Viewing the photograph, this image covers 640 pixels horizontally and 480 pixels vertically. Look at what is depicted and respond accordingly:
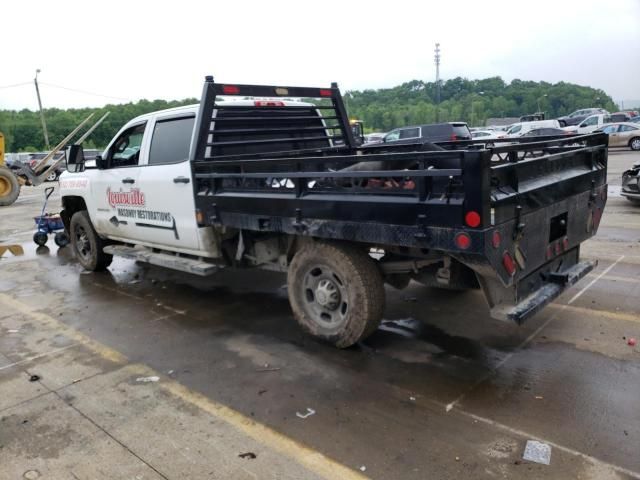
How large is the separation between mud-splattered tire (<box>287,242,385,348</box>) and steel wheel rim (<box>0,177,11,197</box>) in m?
17.0

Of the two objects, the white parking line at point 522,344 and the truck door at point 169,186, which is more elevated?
the truck door at point 169,186

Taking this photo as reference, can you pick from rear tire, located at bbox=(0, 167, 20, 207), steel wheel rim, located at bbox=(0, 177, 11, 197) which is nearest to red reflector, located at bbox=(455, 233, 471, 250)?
rear tire, located at bbox=(0, 167, 20, 207)

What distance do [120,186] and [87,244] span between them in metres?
1.77

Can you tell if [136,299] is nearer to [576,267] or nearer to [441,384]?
[441,384]

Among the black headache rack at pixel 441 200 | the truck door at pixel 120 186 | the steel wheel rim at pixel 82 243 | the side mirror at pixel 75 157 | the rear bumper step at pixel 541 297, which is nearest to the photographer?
the black headache rack at pixel 441 200

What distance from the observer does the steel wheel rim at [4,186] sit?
1806 centimetres

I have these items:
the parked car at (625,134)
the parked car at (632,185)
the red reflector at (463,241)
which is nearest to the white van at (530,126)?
the parked car at (625,134)

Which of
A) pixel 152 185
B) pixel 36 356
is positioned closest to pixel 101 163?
pixel 152 185

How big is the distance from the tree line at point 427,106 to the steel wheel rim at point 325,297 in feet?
153

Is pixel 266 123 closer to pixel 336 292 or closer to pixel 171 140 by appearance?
pixel 171 140

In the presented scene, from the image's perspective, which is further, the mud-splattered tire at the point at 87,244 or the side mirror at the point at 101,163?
the mud-splattered tire at the point at 87,244

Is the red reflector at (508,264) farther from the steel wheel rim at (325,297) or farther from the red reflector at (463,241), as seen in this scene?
the steel wheel rim at (325,297)

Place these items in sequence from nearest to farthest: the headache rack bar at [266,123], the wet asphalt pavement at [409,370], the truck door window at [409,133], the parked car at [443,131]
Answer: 1. the wet asphalt pavement at [409,370]
2. the headache rack bar at [266,123]
3. the parked car at [443,131]
4. the truck door window at [409,133]

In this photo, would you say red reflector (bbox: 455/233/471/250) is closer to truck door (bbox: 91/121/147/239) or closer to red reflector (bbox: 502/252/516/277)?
red reflector (bbox: 502/252/516/277)
